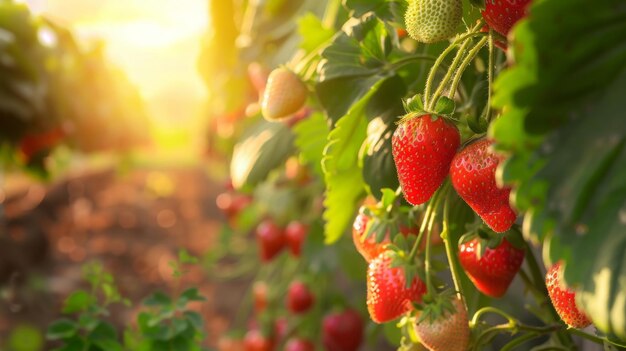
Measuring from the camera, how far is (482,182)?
72 centimetres

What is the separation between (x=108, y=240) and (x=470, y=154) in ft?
12.8

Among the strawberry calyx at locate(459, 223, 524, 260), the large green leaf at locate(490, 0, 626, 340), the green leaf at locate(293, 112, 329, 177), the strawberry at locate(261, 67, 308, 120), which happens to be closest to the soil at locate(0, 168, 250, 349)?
the green leaf at locate(293, 112, 329, 177)

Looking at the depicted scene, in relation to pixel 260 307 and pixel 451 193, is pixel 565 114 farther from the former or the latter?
pixel 260 307

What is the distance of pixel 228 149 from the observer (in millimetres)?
2648

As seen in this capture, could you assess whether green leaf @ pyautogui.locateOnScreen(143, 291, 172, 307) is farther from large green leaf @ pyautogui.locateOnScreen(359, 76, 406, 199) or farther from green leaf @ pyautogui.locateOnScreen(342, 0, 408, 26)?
green leaf @ pyautogui.locateOnScreen(342, 0, 408, 26)

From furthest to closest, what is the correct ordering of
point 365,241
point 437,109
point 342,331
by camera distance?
point 342,331
point 365,241
point 437,109

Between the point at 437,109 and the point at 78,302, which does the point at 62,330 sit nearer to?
the point at 78,302

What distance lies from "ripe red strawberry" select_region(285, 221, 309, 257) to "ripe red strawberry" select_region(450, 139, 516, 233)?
144 centimetres

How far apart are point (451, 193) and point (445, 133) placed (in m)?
0.20

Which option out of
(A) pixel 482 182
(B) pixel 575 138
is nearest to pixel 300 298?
(A) pixel 482 182

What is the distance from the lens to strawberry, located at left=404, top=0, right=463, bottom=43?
2.36ft

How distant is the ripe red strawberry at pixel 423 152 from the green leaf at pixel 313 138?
43 centimetres

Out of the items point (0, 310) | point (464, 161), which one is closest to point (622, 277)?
point (464, 161)

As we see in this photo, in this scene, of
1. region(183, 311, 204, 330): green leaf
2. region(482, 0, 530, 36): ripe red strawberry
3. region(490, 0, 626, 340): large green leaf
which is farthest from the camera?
region(183, 311, 204, 330): green leaf
